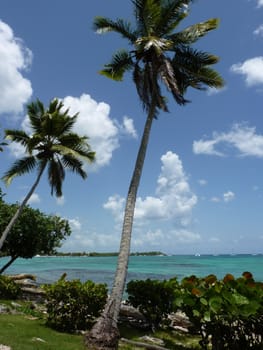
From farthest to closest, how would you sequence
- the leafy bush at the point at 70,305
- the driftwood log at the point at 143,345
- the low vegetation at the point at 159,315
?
the leafy bush at the point at 70,305 → the driftwood log at the point at 143,345 → the low vegetation at the point at 159,315

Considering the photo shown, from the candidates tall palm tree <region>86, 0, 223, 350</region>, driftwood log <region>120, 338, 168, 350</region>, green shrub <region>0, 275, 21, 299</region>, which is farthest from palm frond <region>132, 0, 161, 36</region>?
green shrub <region>0, 275, 21, 299</region>

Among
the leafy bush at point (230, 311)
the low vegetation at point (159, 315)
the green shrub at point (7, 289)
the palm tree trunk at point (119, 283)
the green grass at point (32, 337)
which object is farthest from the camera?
the green shrub at point (7, 289)

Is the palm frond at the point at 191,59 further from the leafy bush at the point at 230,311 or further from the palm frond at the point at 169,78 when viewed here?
the leafy bush at the point at 230,311

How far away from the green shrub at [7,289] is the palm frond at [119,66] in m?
10.3

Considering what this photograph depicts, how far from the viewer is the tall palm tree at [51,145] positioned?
18.4 m

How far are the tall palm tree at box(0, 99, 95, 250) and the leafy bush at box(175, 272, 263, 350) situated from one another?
38.8ft

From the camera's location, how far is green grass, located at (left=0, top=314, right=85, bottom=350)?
862 centimetres

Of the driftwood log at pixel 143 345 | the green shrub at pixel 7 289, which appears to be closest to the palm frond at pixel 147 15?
the driftwood log at pixel 143 345

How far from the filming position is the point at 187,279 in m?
9.22

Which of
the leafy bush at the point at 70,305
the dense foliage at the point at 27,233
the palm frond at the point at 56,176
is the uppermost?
the palm frond at the point at 56,176

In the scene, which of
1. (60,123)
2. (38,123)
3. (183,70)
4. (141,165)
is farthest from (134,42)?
(38,123)

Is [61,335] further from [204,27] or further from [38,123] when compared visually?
[38,123]

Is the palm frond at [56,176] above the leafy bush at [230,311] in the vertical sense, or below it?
above

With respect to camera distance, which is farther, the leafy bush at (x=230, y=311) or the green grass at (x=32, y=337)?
the green grass at (x=32, y=337)
